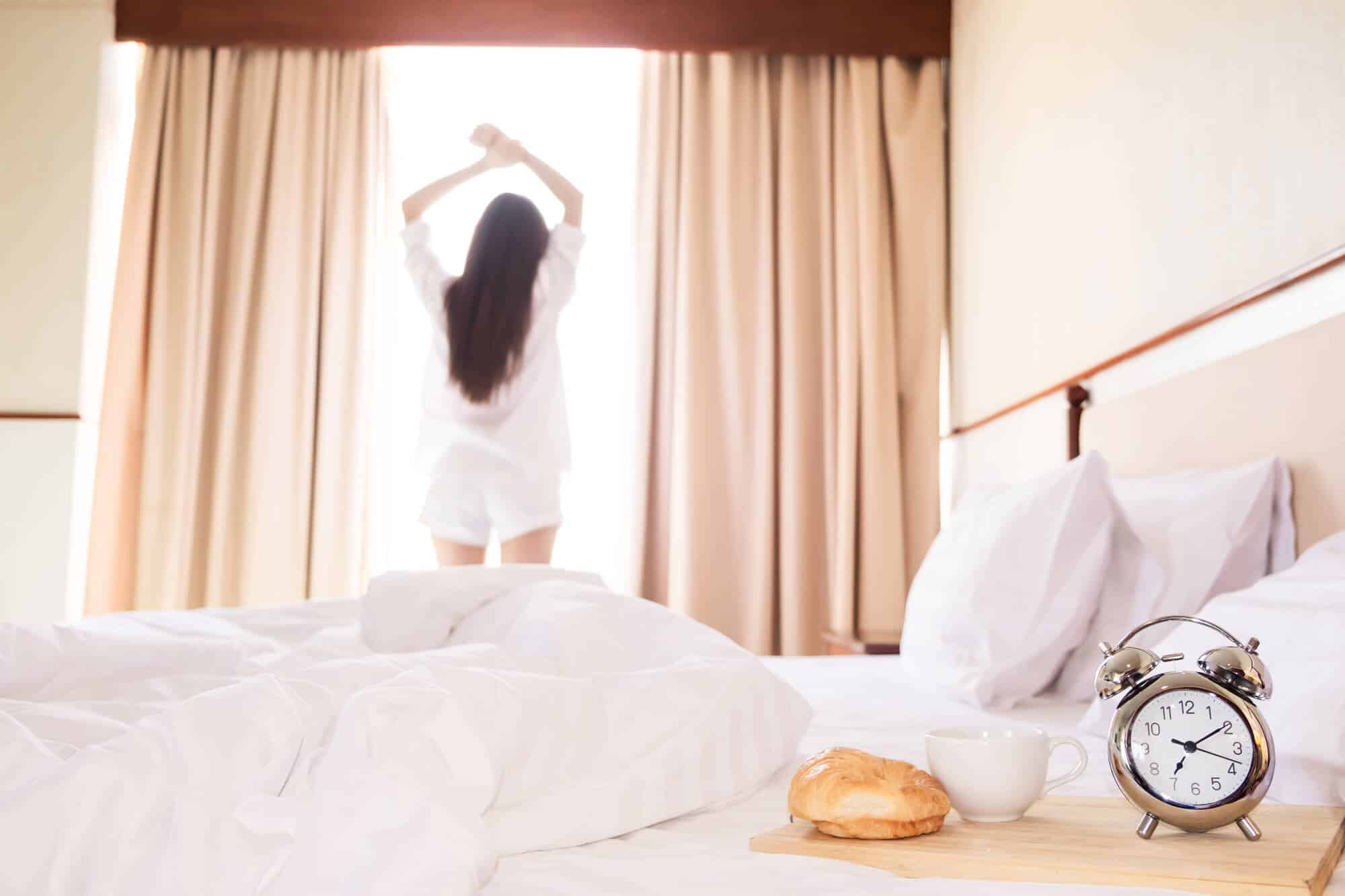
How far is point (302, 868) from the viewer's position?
630 millimetres

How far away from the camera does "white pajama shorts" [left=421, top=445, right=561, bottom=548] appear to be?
2574 millimetres

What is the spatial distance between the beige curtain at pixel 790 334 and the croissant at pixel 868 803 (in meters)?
2.55

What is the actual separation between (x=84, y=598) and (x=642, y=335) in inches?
75.2

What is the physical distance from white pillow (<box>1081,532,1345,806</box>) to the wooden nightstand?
113cm

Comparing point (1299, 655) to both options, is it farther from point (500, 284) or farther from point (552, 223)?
point (552, 223)

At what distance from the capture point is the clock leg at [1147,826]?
0.79 metres

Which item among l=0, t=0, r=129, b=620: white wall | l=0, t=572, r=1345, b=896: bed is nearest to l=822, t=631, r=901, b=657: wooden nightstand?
l=0, t=572, r=1345, b=896: bed

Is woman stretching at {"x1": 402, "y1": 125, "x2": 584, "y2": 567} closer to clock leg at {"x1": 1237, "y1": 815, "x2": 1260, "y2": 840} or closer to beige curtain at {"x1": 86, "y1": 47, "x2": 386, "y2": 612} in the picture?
beige curtain at {"x1": 86, "y1": 47, "x2": 386, "y2": 612}

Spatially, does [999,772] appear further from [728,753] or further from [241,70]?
[241,70]

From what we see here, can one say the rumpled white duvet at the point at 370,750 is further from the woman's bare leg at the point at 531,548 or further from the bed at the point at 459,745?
the woman's bare leg at the point at 531,548

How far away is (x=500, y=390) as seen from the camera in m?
2.60

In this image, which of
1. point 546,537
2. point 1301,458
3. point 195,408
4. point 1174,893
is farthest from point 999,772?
point 195,408

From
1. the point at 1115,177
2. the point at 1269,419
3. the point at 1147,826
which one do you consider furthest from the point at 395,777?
the point at 1115,177

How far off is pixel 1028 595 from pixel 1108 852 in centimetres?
79
